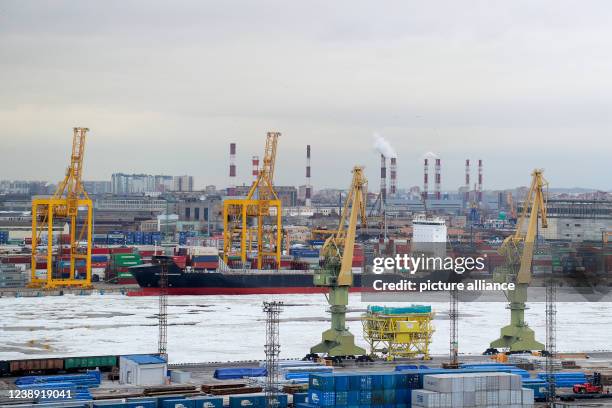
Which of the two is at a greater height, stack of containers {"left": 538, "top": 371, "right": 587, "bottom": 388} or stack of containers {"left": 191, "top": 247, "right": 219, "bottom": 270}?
stack of containers {"left": 191, "top": 247, "right": 219, "bottom": 270}

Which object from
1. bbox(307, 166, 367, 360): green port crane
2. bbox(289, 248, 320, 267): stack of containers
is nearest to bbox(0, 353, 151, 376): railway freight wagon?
bbox(307, 166, 367, 360): green port crane

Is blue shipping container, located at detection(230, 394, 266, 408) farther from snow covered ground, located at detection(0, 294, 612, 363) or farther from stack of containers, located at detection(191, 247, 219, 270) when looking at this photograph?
stack of containers, located at detection(191, 247, 219, 270)

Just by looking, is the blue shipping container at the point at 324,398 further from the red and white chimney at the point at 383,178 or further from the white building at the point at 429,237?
the red and white chimney at the point at 383,178

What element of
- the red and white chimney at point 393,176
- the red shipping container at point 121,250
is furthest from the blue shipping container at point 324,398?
the red and white chimney at point 393,176

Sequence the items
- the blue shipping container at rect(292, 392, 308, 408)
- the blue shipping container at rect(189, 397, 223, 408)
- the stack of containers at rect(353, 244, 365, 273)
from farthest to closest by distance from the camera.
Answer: the stack of containers at rect(353, 244, 365, 273)
the blue shipping container at rect(292, 392, 308, 408)
the blue shipping container at rect(189, 397, 223, 408)

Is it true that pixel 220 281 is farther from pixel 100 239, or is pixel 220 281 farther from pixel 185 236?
pixel 185 236

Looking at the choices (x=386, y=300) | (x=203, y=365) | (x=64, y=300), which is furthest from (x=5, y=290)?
(x=203, y=365)
